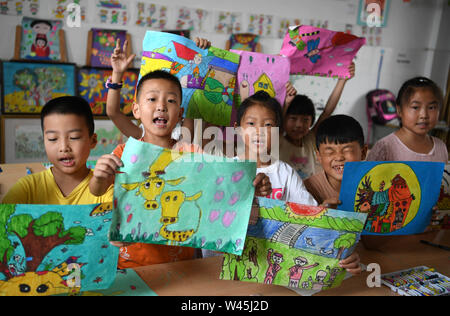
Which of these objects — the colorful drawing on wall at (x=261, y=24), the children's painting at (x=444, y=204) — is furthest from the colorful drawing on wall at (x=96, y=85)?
the children's painting at (x=444, y=204)

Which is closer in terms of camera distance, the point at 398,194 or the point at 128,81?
the point at 398,194

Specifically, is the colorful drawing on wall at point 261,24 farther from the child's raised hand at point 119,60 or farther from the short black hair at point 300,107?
the child's raised hand at point 119,60

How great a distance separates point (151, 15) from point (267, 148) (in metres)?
2.56

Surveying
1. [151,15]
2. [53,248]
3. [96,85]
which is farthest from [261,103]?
[151,15]

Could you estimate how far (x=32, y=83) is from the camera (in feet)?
10.2

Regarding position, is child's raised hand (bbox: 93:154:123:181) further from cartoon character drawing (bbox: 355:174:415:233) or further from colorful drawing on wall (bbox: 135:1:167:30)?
colorful drawing on wall (bbox: 135:1:167:30)

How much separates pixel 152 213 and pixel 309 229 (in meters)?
0.40

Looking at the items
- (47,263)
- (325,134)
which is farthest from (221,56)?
(47,263)

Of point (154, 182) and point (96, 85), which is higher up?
point (96, 85)

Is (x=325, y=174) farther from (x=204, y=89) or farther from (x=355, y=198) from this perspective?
(x=204, y=89)

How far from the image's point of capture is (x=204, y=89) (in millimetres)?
1500

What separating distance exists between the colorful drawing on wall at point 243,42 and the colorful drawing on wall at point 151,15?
2.38ft

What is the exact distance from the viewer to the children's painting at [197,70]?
141cm

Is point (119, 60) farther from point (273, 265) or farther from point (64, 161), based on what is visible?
point (273, 265)
